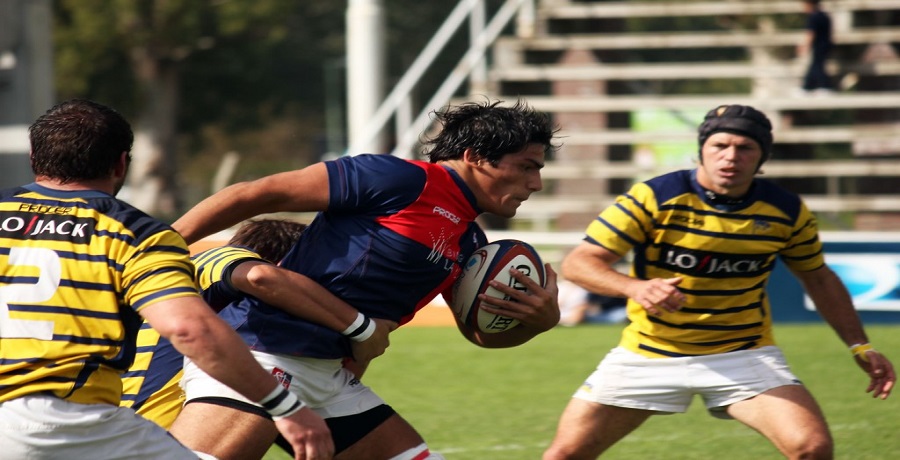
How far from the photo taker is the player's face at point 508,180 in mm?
4367

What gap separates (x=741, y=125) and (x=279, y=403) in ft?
8.59

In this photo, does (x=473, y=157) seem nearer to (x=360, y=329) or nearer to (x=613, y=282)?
(x=360, y=329)

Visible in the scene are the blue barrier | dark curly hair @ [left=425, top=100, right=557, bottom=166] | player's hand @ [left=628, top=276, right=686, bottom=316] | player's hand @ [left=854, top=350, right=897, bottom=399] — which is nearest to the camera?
dark curly hair @ [left=425, top=100, right=557, bottom=166]

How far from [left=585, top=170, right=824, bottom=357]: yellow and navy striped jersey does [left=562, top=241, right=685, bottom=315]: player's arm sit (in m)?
0.06

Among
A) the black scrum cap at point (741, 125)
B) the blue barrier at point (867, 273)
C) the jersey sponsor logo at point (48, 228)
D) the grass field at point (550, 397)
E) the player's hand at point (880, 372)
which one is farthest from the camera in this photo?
the blue barrier at point (867, 273)

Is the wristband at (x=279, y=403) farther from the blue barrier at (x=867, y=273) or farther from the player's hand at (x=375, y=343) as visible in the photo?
the blue barrier at (x=867, y=273)

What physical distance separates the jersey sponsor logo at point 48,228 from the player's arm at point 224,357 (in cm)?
28

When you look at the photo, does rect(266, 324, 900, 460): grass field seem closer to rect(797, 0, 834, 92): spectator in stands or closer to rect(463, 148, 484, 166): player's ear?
rect(463, 148, 484, 166): player's ear

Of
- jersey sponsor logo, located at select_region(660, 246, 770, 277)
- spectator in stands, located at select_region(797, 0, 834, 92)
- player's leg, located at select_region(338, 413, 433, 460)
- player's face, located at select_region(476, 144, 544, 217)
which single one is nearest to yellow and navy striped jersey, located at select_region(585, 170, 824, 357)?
jersey sponsor logo, located at select_region(660, 246, 770, 277)

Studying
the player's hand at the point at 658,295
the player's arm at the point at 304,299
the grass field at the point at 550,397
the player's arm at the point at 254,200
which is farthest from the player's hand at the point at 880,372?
the player's arm at the point at 254,200

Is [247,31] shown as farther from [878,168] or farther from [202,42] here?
[878,168]

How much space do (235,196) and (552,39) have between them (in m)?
15.0

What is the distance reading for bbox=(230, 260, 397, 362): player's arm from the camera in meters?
3.95

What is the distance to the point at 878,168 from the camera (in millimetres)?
15969
